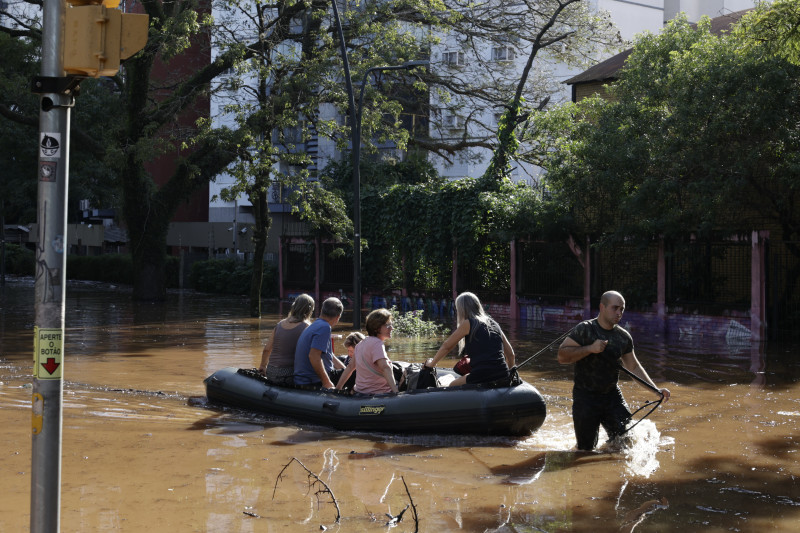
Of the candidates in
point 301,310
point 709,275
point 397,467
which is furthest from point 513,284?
point 397,467

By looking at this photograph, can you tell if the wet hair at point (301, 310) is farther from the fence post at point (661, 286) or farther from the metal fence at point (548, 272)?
the metal fence at point (548, 272)

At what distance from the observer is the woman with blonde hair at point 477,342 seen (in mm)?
9578

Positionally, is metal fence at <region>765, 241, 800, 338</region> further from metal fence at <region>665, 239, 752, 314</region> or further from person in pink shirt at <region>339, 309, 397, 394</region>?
person in pink shirt at <region>339, 309, 397, 394</region>

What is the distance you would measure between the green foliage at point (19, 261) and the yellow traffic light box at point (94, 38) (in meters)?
51.8

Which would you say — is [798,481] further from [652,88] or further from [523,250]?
[523,250]

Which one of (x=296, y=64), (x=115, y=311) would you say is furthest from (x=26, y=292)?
(x=296, y=64)

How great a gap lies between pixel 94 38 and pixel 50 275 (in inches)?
44.8

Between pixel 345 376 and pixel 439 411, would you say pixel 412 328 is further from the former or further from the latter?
pixel 439 411

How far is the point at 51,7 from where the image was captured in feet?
14.6

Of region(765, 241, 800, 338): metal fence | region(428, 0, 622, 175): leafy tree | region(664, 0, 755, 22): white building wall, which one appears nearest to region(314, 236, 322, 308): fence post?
region(428, 0, 622, 175): leafy tree

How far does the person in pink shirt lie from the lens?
32.0ft

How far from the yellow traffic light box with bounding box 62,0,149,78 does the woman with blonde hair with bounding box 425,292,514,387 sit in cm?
562

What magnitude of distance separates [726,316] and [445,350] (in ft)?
45.1

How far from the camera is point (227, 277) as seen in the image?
38312mm
